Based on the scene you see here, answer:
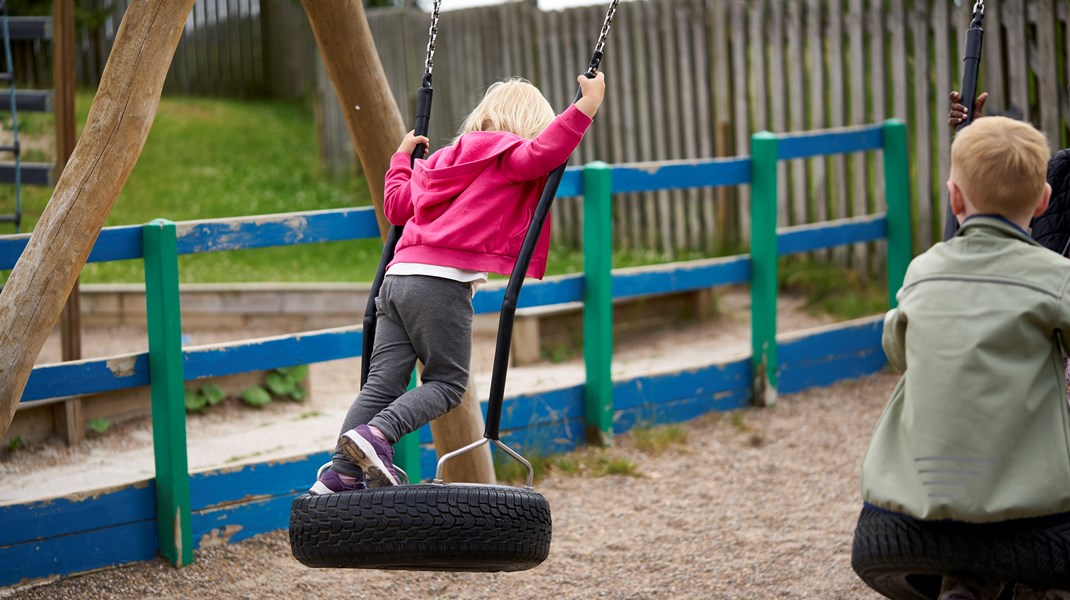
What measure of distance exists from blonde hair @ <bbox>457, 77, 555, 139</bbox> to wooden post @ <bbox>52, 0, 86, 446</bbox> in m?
2.46

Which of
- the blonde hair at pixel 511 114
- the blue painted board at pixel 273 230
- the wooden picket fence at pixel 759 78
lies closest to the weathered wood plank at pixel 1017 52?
the wooden picket fence at pixel 759 78

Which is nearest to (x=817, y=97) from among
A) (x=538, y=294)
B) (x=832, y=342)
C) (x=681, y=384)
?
(x=832, y=342)

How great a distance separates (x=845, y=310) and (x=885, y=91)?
1.36 m

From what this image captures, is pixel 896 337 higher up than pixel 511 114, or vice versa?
pixel 511 114

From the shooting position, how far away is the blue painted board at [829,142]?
6188mm

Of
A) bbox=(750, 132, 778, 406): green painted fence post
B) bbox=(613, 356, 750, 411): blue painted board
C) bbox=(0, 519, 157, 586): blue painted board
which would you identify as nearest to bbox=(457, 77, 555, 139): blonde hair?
bbox=(0, 519, 157, 586): blue painted board

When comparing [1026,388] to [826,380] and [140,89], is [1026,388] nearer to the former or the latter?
[140,89]

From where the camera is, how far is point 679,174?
5.82m

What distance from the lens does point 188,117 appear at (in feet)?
41.7

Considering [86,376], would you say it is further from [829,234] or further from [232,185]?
[232,185]

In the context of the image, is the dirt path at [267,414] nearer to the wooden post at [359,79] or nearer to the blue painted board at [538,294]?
the blue painted board at [538,294]

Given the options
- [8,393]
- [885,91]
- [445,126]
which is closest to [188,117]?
[445,126]

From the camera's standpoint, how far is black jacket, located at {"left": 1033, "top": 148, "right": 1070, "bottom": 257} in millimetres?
3041

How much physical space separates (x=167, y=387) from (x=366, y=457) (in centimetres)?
149
